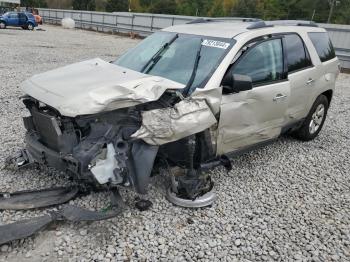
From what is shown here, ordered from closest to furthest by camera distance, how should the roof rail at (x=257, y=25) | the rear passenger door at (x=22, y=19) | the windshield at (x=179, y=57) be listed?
the windshield at (x=179, y=57)
the roof rail at (x=257, y=25)
the rear passenger door at (x=22, y=19)

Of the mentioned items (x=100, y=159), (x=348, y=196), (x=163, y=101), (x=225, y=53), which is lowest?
(x=348, y=196)

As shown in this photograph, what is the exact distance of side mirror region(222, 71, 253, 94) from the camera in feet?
12.9

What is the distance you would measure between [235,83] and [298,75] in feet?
5.36

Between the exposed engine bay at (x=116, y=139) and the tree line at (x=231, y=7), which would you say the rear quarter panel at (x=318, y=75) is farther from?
the tree line at (x=231, y=7)

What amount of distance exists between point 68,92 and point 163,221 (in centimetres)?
157

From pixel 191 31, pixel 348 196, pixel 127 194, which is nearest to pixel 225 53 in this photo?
pixel 191 31

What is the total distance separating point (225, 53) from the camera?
412 centimetres

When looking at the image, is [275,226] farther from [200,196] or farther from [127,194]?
[127,194]

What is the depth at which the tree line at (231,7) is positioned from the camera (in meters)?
40.5

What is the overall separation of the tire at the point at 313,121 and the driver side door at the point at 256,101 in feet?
3.57

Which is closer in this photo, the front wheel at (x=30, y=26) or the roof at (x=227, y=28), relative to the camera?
the roof at (x=227, y=28)

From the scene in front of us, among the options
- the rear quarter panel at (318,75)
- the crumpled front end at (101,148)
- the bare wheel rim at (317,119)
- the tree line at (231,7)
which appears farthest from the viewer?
the tree line at (231,7)

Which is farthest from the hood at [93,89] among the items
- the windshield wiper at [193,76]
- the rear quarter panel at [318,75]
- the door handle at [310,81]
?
the rear quarter panel at [318,75]

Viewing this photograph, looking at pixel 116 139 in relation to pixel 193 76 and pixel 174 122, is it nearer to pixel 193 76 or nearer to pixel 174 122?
pixel 174 122
